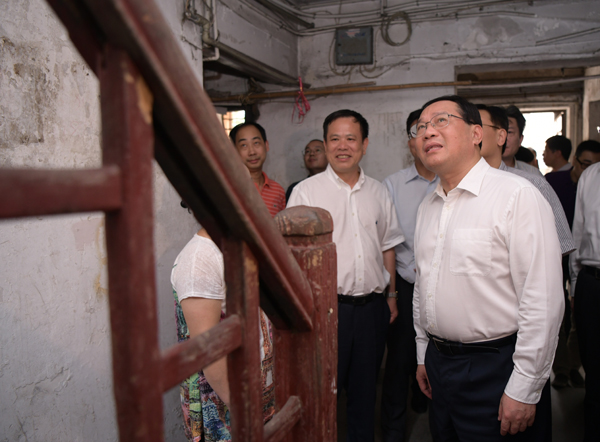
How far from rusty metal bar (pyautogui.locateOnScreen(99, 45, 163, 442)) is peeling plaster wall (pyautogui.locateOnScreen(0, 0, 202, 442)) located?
154 centimetres

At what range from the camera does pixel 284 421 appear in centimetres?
85

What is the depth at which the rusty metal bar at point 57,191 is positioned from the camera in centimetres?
37

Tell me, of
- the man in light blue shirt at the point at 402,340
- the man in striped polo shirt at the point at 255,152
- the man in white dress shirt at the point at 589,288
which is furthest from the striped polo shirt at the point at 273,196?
the man in white dress shirt at the point at 589,288

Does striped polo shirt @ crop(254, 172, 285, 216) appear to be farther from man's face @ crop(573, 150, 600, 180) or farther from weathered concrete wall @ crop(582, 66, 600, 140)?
weathered concrete wall @ crop(582, 66, 600, 140)

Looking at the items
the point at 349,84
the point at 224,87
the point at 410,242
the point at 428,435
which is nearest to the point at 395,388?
the point at 428,435

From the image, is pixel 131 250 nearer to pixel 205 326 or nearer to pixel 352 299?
pixel 205 326

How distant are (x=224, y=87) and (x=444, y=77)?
2545 mm

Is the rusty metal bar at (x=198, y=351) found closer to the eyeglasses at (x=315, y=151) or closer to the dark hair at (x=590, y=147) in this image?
the eyeglasses at (x=315, y=151)

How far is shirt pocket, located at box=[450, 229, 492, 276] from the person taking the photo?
5.37ft

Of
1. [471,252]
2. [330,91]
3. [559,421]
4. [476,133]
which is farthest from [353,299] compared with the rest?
[330,91]

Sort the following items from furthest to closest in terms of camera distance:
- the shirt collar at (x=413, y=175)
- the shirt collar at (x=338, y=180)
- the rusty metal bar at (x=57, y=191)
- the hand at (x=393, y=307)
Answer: the shirt collar at (x=413, y=175)
the hand at (x=393, y=307)
the shirt collar at (x=338, y=180)
the rusty metal bar at (x=57, y=191)

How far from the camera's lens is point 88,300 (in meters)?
2.02

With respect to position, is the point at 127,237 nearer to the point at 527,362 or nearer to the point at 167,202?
the point at 527,362

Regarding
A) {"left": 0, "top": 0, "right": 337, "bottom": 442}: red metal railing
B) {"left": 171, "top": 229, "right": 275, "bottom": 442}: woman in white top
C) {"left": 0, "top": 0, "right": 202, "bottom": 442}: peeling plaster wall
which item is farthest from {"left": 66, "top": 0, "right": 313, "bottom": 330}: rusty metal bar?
{"left": 0, "top": 0, "right": 202, "bottom": 442}: peeling plaster wall
